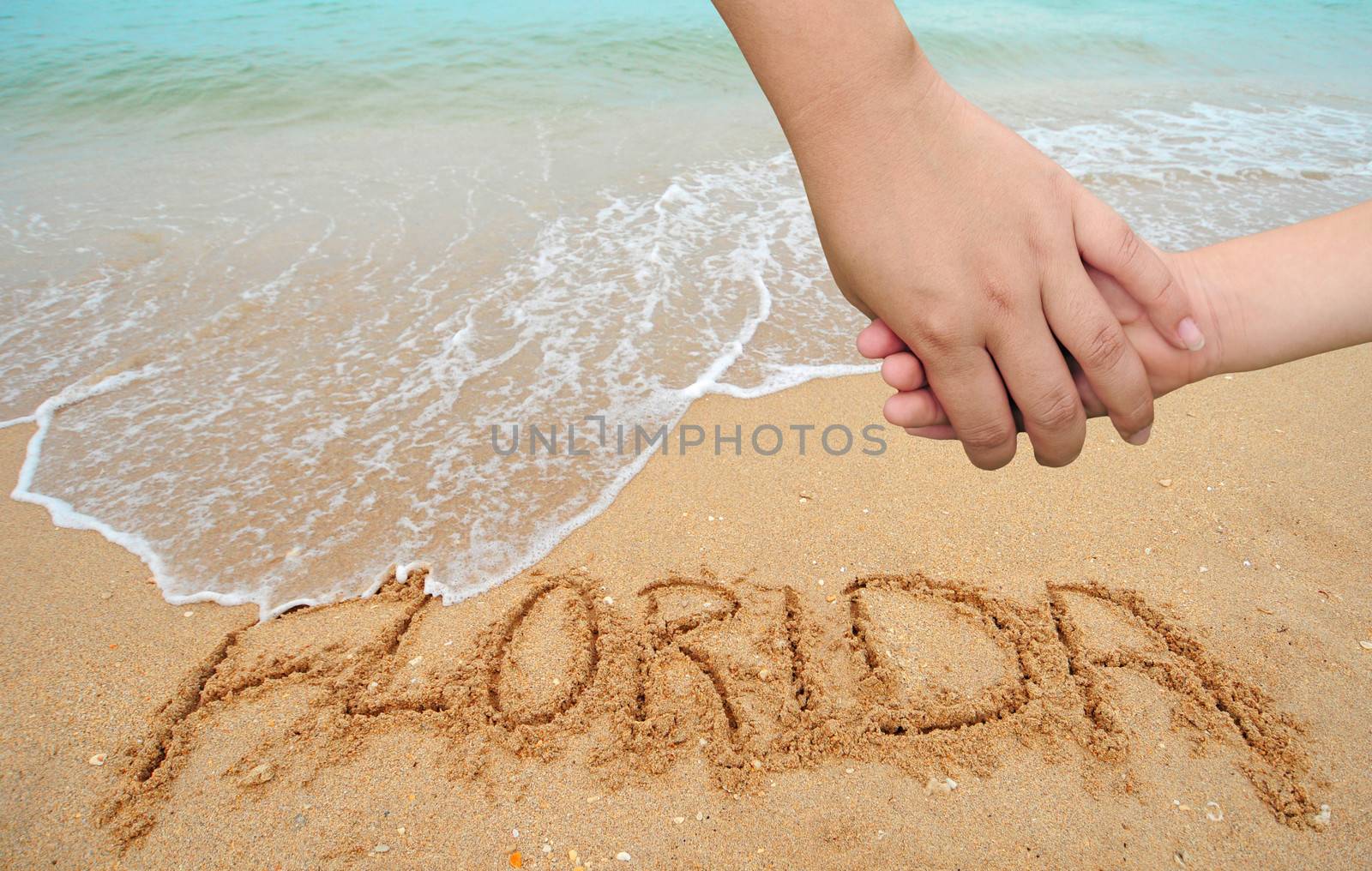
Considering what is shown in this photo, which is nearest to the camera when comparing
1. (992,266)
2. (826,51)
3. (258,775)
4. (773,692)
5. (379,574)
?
(826,51)

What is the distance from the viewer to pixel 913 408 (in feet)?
4.75

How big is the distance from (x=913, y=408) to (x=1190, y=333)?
503 mm

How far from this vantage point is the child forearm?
56.9 inches

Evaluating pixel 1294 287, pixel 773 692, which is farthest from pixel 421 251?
pixel 1294 287

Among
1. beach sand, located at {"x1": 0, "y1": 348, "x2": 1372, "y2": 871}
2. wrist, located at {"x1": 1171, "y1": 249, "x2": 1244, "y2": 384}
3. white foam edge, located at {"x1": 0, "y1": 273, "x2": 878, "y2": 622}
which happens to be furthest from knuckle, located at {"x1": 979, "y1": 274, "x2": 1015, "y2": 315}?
white foam edge, located at {"x1": 0, "y1": 273, "x2": 878, "y2": 622}

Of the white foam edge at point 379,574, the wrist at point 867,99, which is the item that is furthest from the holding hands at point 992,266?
the white foam edge at point 379,574

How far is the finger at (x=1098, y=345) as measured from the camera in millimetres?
1247

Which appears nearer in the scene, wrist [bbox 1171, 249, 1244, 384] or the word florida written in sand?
wrist [bbox 1171, 249, 1244, 384]

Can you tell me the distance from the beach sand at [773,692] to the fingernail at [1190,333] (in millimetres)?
1220

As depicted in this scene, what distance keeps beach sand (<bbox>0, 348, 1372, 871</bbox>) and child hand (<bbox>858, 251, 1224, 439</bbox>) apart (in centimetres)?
108

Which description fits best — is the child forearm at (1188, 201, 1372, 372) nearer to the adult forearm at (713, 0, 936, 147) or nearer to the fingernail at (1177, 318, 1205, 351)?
the fingernail at (1177, 318, 1205, 351)

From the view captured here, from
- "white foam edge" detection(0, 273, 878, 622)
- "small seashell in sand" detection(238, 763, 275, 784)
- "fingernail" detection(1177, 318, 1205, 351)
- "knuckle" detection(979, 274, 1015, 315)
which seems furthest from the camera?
"white foam edge" detection(0, 273, 878, 622)

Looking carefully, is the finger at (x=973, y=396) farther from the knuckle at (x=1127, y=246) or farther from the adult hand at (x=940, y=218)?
the knuckle at (x=1127, y=246)

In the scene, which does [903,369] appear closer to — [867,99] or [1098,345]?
[1098,345]
